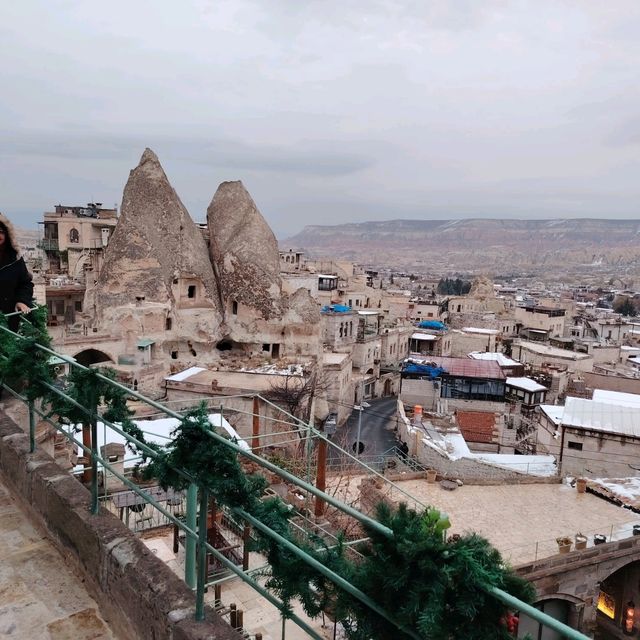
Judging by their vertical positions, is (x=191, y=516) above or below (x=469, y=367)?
above

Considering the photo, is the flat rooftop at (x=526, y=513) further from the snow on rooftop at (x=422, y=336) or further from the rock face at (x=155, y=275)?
the snow on rooftop at (x=422, y=336)

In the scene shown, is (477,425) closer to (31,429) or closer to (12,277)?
(12,277)

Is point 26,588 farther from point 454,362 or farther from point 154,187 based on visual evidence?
point 154,187

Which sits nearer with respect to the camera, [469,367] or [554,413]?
[554,413]

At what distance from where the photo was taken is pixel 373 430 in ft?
87.4

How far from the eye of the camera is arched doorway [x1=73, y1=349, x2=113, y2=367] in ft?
84.1

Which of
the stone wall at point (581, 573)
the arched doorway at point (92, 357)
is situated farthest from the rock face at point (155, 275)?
the stone wall at point (581, 573)

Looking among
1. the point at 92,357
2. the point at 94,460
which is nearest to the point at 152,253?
the point at 92,357

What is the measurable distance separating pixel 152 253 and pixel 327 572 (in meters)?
26.8

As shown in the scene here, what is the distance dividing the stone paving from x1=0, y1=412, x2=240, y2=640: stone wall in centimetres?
7

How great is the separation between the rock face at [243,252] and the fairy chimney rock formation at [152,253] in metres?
0.96

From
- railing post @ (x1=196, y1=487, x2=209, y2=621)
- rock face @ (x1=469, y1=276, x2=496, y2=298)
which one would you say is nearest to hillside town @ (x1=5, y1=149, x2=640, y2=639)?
railing post @ (x1=196, y1=487, x2=209, y2=621)

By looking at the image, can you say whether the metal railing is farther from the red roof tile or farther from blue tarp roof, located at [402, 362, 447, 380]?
blue tarp roof, located at [402, 362, 447, 380]

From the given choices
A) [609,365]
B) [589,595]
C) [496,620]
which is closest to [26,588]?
[496,620]
